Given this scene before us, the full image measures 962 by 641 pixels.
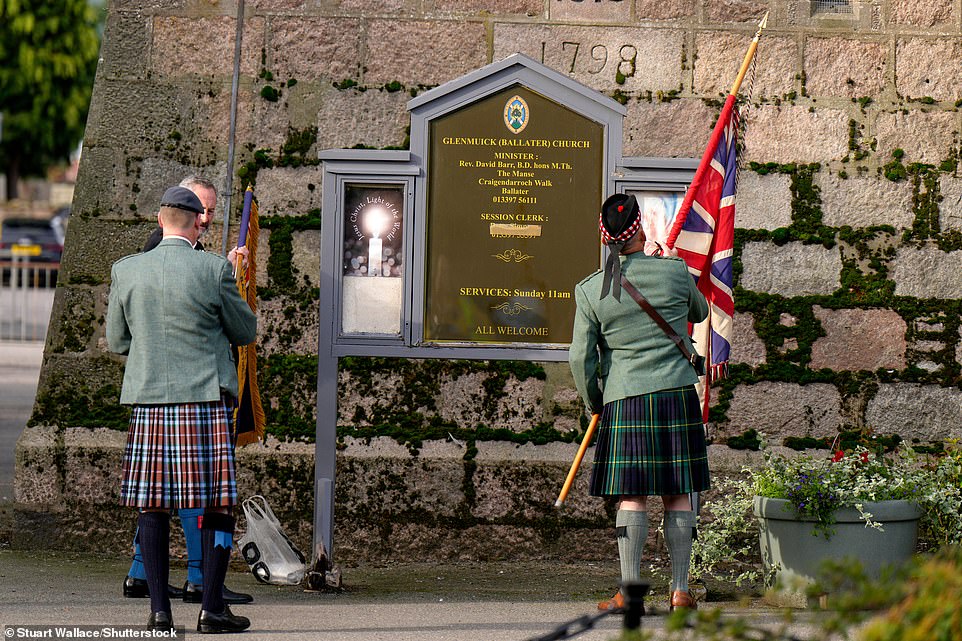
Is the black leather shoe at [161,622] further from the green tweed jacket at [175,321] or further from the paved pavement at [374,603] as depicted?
the green tweed jacket at [175,321]

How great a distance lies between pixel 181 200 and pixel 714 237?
2515mm

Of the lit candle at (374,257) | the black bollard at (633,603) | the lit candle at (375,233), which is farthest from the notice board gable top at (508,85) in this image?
the black bollard at (633,603)

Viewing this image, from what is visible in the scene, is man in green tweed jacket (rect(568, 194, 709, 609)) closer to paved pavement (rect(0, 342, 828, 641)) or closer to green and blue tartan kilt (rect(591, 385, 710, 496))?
green and blue tartan kilt (rect(591, 385, 710, 496))

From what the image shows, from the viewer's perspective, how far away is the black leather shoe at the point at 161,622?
17.8ft

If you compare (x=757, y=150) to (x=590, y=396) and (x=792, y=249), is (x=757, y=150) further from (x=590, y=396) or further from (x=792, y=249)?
(x=590, y=396)

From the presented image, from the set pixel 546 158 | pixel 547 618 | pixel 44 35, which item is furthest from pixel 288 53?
pixel 44 35

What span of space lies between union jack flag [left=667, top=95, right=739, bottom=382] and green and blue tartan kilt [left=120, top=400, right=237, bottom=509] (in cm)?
235

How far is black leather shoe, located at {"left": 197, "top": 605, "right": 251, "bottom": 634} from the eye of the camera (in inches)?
219

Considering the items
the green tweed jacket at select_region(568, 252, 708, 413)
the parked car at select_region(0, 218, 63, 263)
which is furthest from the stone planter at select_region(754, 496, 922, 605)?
the parked car at select_region(0, 218, 63, 263)

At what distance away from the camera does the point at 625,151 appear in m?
7.51

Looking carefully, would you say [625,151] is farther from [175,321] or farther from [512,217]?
[175,321]

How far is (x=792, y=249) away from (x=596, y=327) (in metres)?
2.07

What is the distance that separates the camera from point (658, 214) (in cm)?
671

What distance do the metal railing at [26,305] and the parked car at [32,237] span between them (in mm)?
13498
